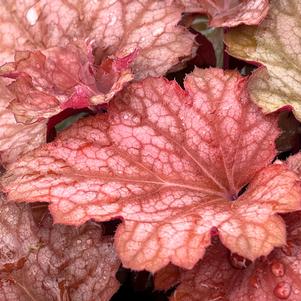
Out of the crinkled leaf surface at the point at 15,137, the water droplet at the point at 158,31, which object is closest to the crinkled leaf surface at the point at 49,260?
the crinkled leaf surface at the point at 15,137

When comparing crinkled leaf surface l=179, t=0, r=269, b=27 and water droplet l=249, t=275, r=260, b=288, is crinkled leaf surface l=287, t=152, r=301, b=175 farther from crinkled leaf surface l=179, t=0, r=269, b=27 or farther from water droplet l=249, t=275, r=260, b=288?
crinkled leaf surface l=179, t=0, r=269, b=27

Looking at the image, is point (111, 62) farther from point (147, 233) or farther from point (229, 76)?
point (147, 233)

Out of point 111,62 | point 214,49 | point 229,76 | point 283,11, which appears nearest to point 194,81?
point 229,76

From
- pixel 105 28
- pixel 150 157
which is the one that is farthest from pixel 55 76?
pixel 150 157

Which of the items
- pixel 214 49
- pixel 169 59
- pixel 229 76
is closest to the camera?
pixel 229 76

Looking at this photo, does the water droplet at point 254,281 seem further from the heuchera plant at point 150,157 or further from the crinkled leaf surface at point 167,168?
the crinkled leaf surface at point 167,168

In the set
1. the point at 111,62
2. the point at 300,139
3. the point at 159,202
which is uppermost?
the point at 111,62
